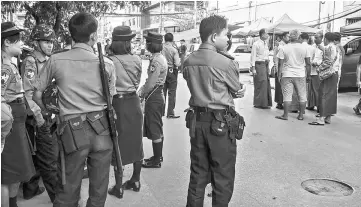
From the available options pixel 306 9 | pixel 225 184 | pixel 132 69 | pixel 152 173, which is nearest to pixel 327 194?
pixel 225 184

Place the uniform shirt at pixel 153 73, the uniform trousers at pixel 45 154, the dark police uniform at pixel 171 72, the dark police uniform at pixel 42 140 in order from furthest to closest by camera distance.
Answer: the dark police uniform at pixel 171 72 < the uniform shirt at pixel 153 73 < the uniform trousers at pixel 45 154 < the dark police uniform at pixel 42 140

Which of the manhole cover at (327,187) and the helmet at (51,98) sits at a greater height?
the helmet at (51,98)

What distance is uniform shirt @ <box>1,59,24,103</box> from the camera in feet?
10.3

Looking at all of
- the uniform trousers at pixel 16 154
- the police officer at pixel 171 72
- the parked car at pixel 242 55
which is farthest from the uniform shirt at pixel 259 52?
the parked car at pixel 242 55

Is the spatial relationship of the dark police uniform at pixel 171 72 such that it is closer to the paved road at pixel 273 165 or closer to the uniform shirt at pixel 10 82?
the paved road at pixel 273 165

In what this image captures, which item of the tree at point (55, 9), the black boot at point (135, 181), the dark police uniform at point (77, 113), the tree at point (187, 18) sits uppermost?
the tree at point (187, 18)

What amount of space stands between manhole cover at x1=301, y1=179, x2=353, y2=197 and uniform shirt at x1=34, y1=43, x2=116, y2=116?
278 cm

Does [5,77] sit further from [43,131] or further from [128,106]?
[128,106]

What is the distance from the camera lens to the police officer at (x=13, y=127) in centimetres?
324

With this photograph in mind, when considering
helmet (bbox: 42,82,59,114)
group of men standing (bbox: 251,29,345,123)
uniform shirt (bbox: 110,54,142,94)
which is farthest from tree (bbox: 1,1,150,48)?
helmet (bbox: 42,82,59,114)

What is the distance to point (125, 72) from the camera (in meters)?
3.98

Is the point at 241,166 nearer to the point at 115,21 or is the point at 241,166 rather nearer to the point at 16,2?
the point at 16,2

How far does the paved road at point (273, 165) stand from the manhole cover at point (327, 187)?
0.30 ft

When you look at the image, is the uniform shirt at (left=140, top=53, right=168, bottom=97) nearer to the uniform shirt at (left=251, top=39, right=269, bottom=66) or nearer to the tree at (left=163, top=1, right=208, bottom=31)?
the uniform shirt at (left=251, top=39, right=269, bottom=66)
